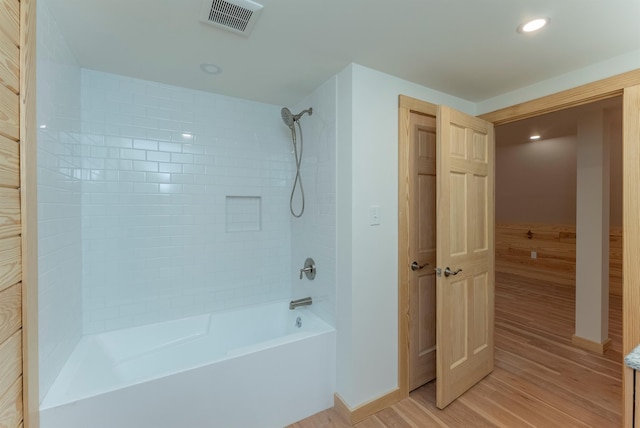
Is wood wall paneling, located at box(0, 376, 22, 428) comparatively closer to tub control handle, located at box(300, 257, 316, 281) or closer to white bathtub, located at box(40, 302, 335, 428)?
white bathtub, located at box(40, 302, 335, 428)

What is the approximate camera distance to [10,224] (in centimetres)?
99

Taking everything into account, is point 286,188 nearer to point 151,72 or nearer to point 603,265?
point 151,72

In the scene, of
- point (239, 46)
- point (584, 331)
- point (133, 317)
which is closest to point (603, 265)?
point (584, 331)

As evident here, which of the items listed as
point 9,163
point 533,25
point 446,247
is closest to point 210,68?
point 9,163

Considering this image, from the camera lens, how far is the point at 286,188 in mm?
2617

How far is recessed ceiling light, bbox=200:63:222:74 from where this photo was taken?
1820 millimetres

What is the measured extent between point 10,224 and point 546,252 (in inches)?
251

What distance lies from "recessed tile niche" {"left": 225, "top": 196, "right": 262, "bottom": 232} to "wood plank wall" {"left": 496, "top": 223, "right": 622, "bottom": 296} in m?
5.07

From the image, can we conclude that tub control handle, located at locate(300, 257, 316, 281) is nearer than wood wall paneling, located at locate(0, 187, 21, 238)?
No

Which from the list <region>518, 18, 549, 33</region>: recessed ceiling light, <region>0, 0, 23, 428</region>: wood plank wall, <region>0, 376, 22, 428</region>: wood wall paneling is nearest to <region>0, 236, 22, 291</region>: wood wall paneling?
<region>0, 0, 23, 428</region>: wood plank wall

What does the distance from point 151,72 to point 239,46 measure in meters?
0.76

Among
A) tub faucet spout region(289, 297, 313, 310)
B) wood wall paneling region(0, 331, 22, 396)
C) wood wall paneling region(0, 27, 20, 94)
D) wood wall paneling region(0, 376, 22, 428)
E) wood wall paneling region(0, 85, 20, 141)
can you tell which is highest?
wood wall paneling region(0, 27, 20, 94)

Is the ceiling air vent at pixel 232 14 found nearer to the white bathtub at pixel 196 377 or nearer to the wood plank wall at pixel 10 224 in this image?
the wood plank wall at pixel 10 224

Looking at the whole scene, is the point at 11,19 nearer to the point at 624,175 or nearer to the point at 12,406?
the point at 12,406
